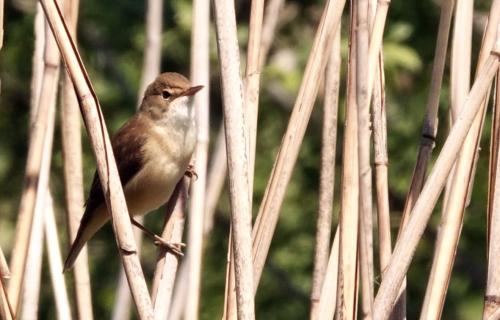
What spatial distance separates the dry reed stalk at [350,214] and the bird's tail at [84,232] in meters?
1.15

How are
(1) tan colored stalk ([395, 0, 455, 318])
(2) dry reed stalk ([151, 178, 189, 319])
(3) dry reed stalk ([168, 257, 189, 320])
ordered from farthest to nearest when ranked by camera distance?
1. (3) dry reed stalk ([168, 257, 189, 320])
2. (1) tan colored stalk ([395, 0, 455, 318])
3. (2) dry reed stalk ([151, 178, 189, 319])

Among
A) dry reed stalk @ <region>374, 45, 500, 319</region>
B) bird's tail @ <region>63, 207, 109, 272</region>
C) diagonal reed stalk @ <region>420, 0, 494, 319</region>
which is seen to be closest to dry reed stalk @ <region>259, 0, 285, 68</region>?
bird's tail @ <region>63, 207, 109, 272</region>

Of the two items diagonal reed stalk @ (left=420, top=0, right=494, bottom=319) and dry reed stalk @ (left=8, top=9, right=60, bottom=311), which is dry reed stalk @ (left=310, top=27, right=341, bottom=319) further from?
dry reed stalk @ (left=8, top=9, right=60, bottom=311)

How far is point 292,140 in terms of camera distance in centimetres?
286

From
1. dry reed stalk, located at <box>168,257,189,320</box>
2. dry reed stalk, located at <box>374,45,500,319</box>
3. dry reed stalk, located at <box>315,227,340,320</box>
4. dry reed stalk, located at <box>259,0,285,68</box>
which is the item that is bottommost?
dry reed stalk, located at <box>168,257,189,320</box>

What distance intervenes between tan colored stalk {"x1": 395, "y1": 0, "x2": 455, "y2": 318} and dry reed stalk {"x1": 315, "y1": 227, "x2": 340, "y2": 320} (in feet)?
0.64

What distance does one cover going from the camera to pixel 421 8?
5.94 metres

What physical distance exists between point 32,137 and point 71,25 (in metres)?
0.36

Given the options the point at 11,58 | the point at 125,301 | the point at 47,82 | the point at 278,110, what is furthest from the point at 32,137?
the point at 278,110

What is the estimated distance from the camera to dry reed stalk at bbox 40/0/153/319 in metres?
2.59

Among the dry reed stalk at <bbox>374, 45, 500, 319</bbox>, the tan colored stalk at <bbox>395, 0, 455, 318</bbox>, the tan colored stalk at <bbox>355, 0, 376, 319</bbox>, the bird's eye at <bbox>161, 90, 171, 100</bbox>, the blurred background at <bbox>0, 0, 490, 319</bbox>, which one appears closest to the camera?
the tan colored stalk at <bbox>355, 0, 376, 319</bbox>

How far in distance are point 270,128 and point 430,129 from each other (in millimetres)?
3183

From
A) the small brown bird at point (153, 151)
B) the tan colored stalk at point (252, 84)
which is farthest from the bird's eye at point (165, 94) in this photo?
the tan colored stalk at point (252, 84)

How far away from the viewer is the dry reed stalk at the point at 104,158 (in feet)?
8.50
